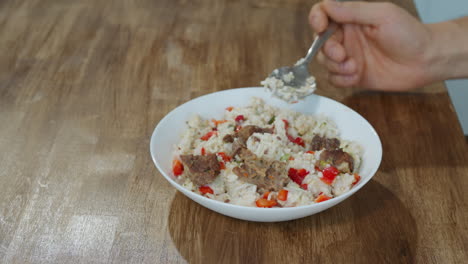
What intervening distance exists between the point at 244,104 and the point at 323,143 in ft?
1.18

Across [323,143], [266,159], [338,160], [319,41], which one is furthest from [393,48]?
[266,159]

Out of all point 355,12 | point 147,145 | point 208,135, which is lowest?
point 147,145

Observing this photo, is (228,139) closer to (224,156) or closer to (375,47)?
(224,156)

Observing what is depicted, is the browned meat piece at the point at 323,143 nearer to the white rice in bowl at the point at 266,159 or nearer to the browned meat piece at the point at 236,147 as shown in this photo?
the white rice in bowl at the point at 266,159

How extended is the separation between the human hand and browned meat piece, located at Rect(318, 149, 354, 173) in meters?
0.71

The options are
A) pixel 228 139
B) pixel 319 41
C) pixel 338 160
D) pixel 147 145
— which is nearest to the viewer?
pixel 338 160

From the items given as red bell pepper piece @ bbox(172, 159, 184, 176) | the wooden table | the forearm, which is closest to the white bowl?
red bell pepper piece @ bbox(172, 159, 184, 176)

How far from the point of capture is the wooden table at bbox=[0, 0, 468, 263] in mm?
1455

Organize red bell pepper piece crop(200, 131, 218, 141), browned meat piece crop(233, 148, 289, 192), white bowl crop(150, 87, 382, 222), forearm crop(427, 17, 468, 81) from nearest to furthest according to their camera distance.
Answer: white bowl crop(150, 87, 382, 222)
browned meat piece crop(233, 148, 289, 192)
red bell pepper piece crop(200, 131, 218, 141)
forearm crop(427, 17, 468, 81)

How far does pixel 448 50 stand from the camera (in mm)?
2156

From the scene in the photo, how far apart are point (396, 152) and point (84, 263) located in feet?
3.76

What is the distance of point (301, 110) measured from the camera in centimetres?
192

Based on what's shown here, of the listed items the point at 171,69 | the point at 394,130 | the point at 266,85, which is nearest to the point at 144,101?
the point at 171,69

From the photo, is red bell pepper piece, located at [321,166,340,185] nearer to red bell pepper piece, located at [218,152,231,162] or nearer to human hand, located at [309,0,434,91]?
red bell pepper piece, located at [218,152,231,162]
